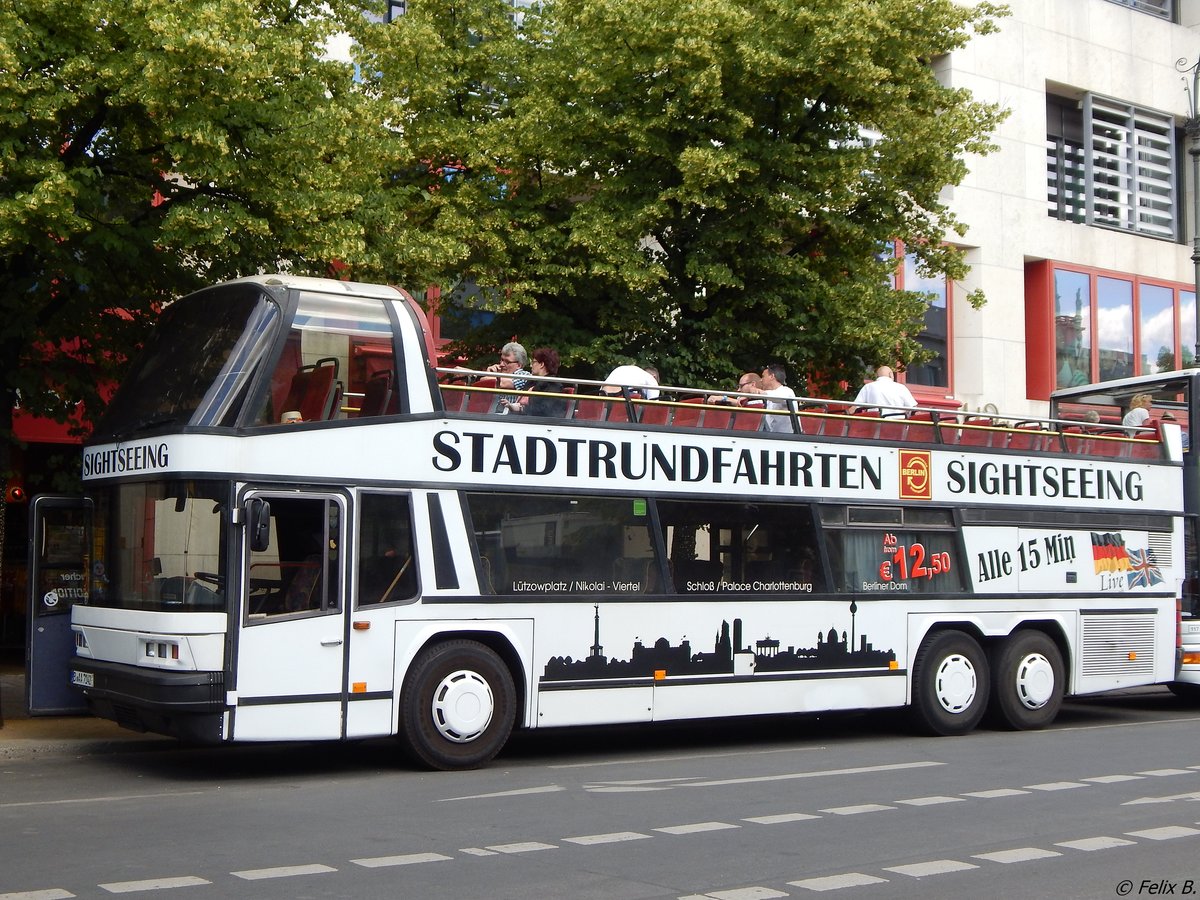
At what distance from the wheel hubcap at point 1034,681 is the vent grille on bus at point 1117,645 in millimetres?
565

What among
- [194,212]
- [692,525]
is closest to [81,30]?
[194,212]

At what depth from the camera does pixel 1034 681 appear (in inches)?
610

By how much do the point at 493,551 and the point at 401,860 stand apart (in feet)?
14.1

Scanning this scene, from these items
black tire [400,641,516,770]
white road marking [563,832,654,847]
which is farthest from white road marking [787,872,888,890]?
black tire [400,641,516,770]

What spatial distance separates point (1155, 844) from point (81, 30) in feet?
35.8

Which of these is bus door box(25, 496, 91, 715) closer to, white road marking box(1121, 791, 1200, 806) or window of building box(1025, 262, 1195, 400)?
white road marking box(1121, 791, 1200, 806)

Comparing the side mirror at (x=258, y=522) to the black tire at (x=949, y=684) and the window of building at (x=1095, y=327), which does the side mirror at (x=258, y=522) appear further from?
the window of building at (x=1095, y=327)

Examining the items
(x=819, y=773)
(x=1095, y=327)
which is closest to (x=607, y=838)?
(x=819, y=773)

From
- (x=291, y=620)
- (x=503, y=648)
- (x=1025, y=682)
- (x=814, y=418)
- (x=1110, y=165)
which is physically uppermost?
(x=1110, y=165)

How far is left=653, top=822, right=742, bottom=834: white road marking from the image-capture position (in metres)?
9.00

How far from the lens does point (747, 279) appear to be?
20.1 metres

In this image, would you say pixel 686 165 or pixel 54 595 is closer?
pixel 54 595

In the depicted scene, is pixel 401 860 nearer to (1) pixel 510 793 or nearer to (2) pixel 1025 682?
(1) pixel 510 793

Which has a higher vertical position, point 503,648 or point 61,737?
point 503,648
